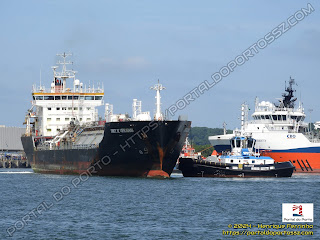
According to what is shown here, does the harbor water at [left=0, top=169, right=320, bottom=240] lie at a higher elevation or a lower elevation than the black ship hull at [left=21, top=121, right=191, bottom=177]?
lower

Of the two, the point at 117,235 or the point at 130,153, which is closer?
the point at 117,235

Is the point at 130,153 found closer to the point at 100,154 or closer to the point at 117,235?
the point at 100,154

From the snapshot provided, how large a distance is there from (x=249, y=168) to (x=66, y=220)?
32.2 meters

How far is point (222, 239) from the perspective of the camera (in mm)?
28938

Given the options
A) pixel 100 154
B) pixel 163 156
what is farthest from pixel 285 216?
pixel 100 154

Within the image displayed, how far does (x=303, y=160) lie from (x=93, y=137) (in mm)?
30007

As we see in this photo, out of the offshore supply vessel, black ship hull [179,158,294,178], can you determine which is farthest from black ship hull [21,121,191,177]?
black ship hull [179,158,294,178]

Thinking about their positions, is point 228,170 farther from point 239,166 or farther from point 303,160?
point 303,160

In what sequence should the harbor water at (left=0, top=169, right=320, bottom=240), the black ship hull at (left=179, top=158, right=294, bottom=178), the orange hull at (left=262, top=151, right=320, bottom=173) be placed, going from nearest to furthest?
1. the harbor water at (left=0, top=169, right=320, bottom=240)
2. the black ship hull at (left=179, top=158, right=294, bottom=178)
3. the orange hull at (left=262, top=151, right=320, bottom=173)

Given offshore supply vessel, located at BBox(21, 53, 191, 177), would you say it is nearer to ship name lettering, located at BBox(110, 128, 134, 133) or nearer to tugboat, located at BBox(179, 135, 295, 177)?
ship name lettering, located at BBox(110, 128, 134, 133)

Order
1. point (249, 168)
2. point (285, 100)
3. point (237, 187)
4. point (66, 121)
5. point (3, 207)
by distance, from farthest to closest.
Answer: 1. point (285, 100)
2. point (66, 121)
3. point (249, 168)
4. point (237, 187)
5. point (3, 207)

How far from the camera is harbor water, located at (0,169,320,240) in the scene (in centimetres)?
3086

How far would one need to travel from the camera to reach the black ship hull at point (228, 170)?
63469 mm

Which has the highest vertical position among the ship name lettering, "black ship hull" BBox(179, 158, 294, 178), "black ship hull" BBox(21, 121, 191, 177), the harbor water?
the ship name lettering
